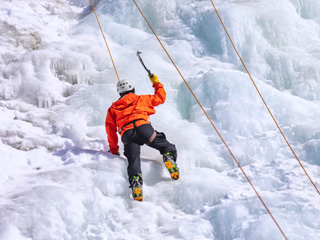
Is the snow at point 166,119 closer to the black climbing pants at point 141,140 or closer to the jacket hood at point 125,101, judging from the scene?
the black climbing pants at point 141,140

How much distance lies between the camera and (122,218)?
3521mm

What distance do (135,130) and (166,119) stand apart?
3.55ft

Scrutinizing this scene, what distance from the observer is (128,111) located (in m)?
4.27

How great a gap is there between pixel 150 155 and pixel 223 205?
1.27 meters

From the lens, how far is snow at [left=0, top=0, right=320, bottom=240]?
3393mm

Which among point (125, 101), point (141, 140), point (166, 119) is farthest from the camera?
point (166, 119)

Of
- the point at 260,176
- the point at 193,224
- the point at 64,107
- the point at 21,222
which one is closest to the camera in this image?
the point at 21,222

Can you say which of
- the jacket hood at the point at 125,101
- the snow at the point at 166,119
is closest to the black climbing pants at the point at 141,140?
the snow at the point at 166,119

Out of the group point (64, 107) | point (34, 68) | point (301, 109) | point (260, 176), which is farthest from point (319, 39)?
point (34, 68)

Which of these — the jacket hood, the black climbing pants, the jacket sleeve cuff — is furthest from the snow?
the jacket hood

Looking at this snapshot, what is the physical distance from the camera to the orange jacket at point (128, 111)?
4.25 m

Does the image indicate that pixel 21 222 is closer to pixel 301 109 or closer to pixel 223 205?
pixel 223 205

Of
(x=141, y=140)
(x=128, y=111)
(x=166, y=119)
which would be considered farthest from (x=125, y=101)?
(x=166, y=119)

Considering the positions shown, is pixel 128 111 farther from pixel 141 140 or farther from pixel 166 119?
pixel 166 119
